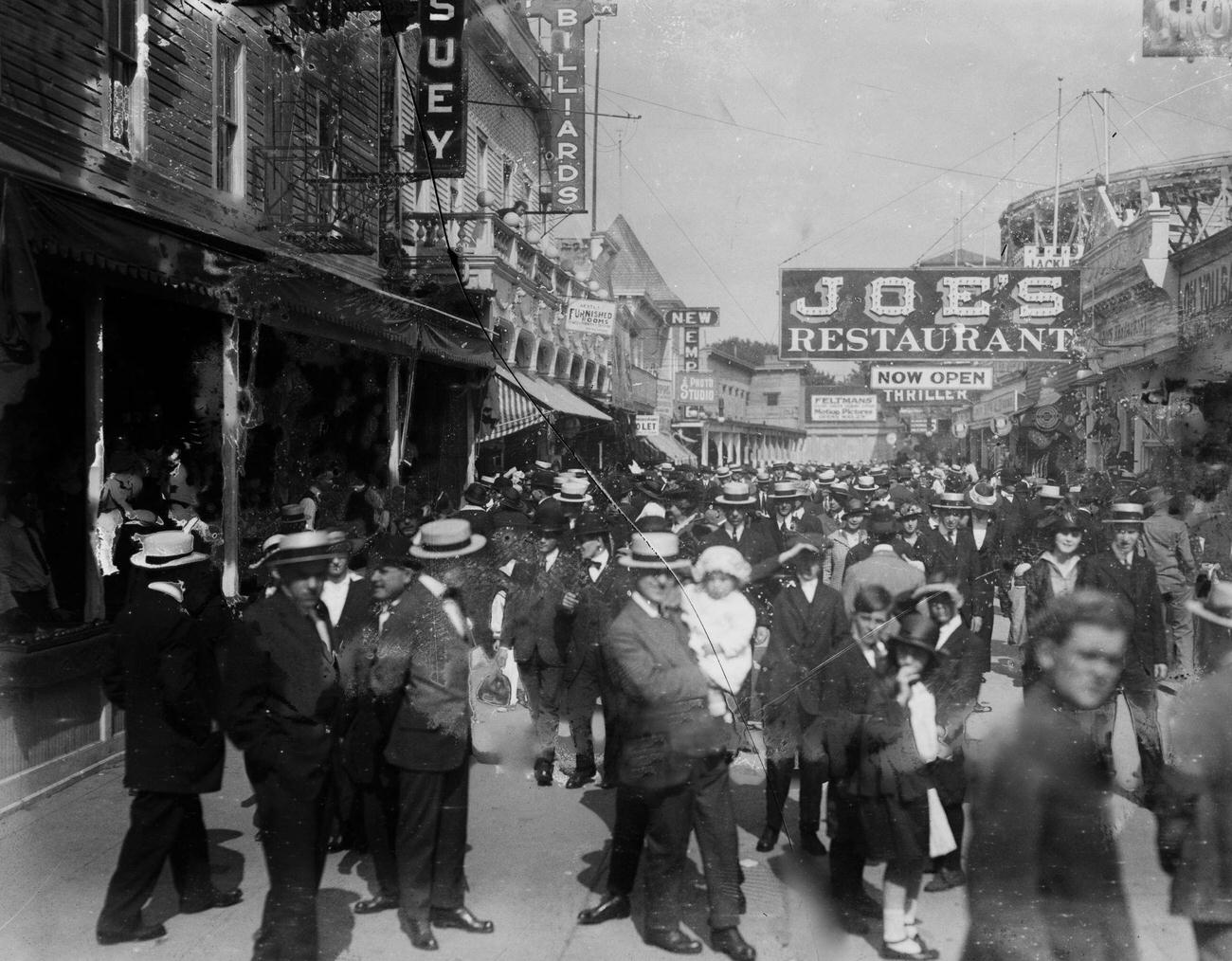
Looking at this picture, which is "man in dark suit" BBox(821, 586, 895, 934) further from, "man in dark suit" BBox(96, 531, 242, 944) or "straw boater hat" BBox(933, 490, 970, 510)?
"man in dark suit" BBox(96, 531, 242, 944)

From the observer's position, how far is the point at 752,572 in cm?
289

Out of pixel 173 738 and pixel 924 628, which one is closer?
pixel 924 628

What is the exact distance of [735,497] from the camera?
3029 mm

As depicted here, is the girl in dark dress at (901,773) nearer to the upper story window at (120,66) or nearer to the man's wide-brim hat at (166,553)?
the man's wide-brim hat at (166,553)

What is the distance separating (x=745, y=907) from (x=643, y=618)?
97 cm

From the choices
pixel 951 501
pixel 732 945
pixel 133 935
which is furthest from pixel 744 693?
pixel 133 935

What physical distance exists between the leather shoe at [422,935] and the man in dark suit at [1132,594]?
6.83 ft

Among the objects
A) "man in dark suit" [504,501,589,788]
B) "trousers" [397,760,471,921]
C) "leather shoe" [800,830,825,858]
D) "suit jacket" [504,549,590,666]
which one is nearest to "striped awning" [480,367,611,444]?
"man in dark suit" [504,501,589,788]

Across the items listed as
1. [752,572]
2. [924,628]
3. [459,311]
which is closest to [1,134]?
[459,311]

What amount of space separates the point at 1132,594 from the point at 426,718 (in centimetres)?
213

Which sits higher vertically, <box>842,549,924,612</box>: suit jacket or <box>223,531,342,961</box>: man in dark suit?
<box>842,549,924,612</box>: suit jacket

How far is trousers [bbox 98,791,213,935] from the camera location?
308 cm

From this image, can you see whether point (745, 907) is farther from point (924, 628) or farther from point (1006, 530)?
point (1006, 530)

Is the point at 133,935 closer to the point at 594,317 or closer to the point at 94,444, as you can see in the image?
the point at 594,317
